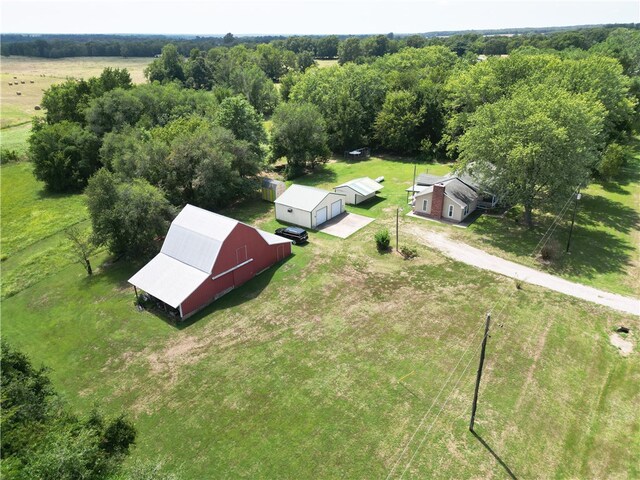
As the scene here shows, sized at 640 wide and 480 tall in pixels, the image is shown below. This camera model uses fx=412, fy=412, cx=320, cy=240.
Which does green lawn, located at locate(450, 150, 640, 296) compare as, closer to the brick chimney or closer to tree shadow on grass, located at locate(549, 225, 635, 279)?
tree shadow on grass, located at locate(549, 225, 635, 279)

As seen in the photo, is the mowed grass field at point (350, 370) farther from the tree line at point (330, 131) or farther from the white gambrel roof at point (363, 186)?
the white gambrel roof at point (363, 186)

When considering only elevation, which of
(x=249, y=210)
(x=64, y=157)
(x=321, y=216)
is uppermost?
(x=64, y=157)

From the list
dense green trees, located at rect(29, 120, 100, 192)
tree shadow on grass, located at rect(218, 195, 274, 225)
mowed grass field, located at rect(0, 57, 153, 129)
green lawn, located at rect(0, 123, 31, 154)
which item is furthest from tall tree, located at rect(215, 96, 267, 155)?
mowed grass field, located at rect(0, 57, 153, 129)

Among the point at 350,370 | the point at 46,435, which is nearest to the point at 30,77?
the point at 350,370

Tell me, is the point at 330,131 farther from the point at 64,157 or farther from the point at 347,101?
the point at 64,157

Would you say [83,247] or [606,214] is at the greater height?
[83,247]

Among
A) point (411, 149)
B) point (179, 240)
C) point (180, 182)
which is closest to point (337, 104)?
point (411, 149)

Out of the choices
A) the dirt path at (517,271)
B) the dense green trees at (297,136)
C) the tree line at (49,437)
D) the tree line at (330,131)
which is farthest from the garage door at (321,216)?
the tree line at (49,437)

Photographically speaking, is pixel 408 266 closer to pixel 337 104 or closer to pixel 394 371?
pixel 394 371
